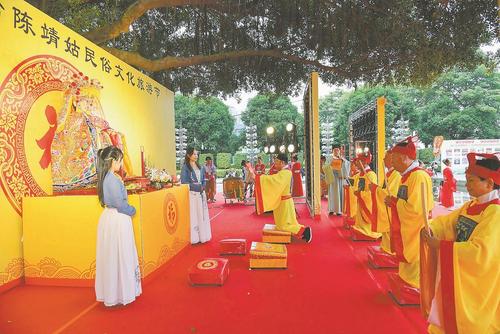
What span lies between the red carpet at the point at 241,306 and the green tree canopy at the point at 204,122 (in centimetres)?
2099

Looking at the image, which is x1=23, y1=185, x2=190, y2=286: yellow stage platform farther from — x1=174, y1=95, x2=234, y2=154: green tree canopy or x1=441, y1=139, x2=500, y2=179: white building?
x1=174, y1=95, x2=234, y2=154: green tree canopy

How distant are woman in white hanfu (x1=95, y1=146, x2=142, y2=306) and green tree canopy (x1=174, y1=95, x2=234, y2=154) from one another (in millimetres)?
21715

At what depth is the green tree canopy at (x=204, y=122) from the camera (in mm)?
25062

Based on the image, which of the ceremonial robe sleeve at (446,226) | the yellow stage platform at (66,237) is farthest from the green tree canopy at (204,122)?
the ceremonial robe sleeve at (446,226)

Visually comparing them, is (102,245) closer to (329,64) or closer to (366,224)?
(366,224)

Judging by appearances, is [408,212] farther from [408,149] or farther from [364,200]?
[364,200]

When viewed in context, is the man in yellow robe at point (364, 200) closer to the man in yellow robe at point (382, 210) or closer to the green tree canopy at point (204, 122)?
the man in yellow robe at point (382, 210)

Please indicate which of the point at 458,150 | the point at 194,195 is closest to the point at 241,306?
the point at 194,195

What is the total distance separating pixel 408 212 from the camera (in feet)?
11.4

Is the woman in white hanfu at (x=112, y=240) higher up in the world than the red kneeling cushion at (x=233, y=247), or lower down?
higher up

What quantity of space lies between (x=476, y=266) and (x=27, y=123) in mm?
4743

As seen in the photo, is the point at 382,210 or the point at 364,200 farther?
the point at 364,200

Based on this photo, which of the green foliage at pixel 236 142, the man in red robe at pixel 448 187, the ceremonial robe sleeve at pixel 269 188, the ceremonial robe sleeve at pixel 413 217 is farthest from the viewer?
the green foliage at pixel 236 142

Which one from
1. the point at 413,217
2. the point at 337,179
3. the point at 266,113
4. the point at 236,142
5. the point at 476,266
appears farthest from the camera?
the point at 236,142
